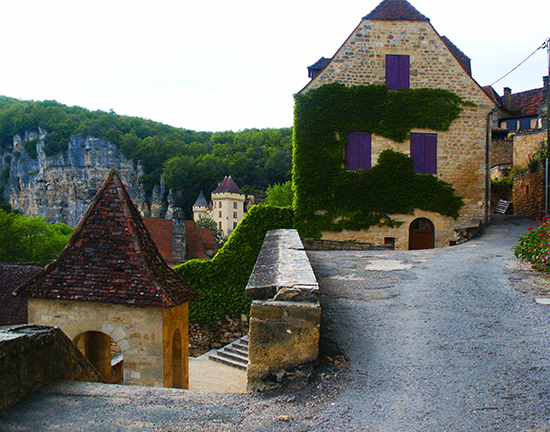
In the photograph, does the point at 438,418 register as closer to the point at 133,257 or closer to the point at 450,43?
the point at 133,257

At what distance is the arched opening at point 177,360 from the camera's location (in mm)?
7244

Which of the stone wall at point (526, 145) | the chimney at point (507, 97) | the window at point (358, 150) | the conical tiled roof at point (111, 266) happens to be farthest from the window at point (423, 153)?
the chimney at point (507, 97)

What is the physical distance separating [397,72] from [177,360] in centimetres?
1354

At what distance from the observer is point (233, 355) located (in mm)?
14375

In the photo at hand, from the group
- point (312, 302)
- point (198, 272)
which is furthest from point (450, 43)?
point (312, 302)

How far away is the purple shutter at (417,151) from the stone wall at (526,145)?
7488 mm

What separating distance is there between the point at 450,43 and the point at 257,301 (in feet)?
77.8

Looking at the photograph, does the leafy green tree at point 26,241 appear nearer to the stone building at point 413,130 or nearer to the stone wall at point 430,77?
the stone building at point 413,130

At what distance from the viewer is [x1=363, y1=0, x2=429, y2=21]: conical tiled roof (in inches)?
645

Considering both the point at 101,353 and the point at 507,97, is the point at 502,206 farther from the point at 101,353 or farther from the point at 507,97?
the point at 507,97

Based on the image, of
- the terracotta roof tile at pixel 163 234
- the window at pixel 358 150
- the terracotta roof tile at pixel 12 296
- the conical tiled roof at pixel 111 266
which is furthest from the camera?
the terracotta roof tile at pixel 163 234

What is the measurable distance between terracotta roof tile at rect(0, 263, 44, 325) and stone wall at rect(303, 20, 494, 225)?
48.6 ft

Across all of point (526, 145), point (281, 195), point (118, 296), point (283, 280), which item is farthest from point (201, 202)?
point (283, 280)

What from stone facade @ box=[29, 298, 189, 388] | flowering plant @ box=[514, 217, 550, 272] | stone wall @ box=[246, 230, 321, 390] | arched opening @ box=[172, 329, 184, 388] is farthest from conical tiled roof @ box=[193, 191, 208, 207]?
stone wall @ box=[246, 230, 321, 390]
